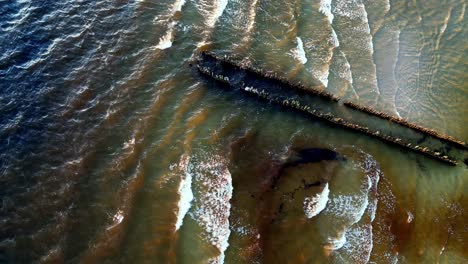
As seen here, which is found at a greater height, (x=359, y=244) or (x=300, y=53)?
(x=300, y=53)

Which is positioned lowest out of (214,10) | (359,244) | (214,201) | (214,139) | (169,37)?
(359,244)

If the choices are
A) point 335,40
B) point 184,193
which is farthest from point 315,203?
point 335,40

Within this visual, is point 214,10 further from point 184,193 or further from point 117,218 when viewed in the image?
point 117,218

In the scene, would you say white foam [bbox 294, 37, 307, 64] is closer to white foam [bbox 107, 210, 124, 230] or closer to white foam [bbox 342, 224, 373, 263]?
white foam [bbox 342, 224, 373, 263]

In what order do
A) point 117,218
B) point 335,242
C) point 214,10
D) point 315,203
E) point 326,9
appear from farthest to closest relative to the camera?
point 326,9 < point 214,10 < point 315,203 < point 335,242 < point 117,218

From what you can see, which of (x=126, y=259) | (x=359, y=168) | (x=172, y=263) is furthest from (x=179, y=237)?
(x=359, y=168)

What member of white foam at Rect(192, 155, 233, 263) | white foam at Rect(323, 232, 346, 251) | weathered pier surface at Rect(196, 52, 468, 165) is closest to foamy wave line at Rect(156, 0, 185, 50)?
weathered pier surface at Rect(196, 52, 468, 165)

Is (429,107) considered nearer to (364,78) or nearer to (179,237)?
(364,78)

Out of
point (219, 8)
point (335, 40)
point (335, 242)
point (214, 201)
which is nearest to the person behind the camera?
point (335, 242)
